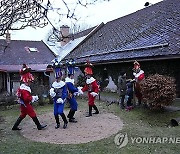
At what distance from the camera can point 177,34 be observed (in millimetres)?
13211

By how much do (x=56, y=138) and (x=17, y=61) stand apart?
21.8 m

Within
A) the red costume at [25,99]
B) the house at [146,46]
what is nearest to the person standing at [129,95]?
the house at [146,46]

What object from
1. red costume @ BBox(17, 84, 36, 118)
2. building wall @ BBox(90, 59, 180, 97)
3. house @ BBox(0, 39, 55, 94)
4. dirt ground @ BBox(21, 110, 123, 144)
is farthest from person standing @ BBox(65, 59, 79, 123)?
house @ BBox(0, 39, 55, 94)

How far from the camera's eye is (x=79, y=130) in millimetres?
8180

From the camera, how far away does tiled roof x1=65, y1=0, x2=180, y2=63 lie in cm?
1303

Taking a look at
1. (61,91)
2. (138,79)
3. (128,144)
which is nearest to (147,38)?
(138,79)

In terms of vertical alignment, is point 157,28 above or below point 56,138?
above

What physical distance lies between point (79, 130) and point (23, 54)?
74.4 feet

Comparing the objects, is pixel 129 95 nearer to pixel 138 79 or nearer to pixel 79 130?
pixel 138 79

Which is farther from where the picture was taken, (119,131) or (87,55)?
(87,55)

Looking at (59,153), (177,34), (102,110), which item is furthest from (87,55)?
(59,153)

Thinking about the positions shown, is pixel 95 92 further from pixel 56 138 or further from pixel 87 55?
pixel 87 55

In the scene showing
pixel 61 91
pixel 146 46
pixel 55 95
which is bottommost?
pixel 55 95

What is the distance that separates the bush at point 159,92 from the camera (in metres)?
9.52
